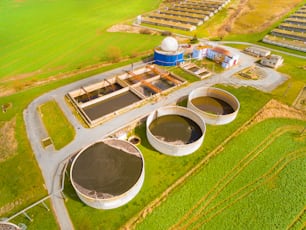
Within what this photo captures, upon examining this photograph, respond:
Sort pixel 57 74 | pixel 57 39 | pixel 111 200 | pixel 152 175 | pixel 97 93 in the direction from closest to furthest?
1. pixel 111 200
2. pixel 152 175
3. pixel 97 93
4. pixel 57 74
5. pixel 57 39

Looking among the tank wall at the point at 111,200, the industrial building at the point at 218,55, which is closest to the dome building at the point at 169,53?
the industrial building at the point at 218,55

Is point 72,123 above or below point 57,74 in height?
below

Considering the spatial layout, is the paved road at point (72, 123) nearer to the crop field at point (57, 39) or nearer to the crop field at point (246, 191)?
the crop field at point (57, 39)

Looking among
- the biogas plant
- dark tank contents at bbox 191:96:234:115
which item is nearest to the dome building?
the biogas plant

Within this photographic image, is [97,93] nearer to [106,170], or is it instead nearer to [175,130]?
[175,130]

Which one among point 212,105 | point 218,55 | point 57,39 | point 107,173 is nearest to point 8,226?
point 107,173

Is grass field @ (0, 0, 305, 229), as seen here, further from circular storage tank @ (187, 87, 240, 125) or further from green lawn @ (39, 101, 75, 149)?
green lawn @ (39, 101, 75, 149)

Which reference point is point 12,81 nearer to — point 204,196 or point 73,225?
point 73,225
